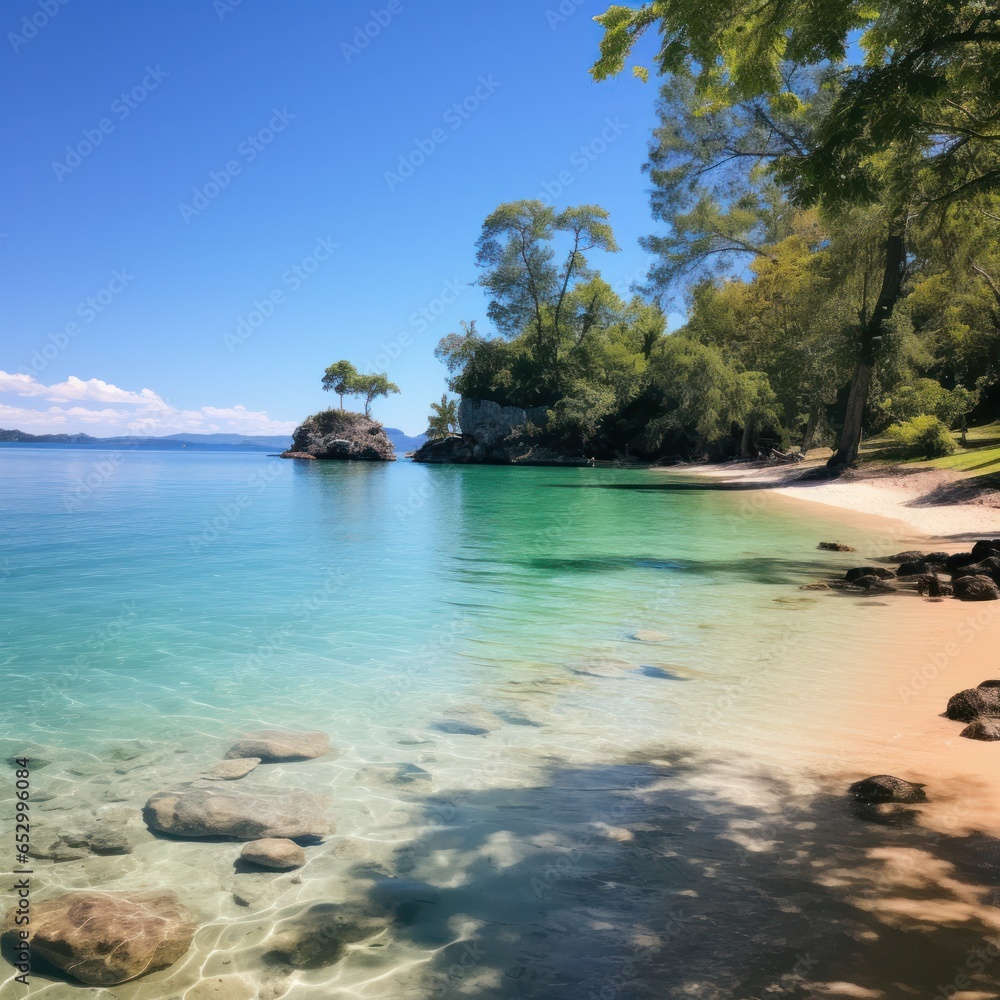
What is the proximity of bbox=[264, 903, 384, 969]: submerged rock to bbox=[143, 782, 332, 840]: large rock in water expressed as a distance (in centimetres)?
89

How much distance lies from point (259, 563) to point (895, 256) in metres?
28.0

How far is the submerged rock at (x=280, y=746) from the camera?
611cm

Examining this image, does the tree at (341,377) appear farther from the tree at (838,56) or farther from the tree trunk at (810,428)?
the tree at (838,56)

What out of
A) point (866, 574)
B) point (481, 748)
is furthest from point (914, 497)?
point (481, 748)

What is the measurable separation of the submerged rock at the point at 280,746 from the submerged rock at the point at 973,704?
5483mm

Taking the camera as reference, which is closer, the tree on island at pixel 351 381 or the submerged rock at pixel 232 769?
the submerged rock at pixel 232 769

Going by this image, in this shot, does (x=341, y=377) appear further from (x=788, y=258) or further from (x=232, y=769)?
(x=232, y=769)

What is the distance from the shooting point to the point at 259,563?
55.6ft

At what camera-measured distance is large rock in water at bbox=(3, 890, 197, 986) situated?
352 centimetres

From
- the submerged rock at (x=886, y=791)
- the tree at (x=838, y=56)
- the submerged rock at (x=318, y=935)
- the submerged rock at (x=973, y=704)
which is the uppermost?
the tree at (x=838, y=56)

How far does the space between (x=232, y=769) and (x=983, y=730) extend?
238 inches

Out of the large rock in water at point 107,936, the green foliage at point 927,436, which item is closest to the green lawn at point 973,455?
the green foliage at point 927,436

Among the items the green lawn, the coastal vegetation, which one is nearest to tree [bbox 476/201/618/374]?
the coastal vegetation

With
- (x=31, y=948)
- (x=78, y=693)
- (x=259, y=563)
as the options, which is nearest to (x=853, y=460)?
(x=259, y=563)
